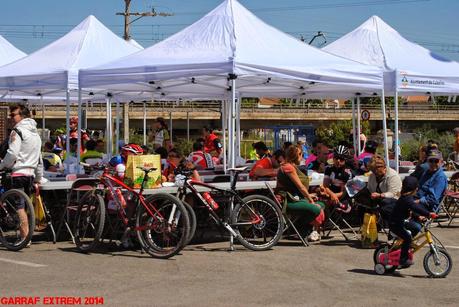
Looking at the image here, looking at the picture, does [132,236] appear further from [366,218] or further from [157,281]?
[366,218]

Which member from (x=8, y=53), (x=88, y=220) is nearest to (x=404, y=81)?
(x=88, y=220)

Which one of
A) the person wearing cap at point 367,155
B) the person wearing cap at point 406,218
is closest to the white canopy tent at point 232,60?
the person wearing cap at point 367,155

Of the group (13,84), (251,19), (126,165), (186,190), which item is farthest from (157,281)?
(13,84)

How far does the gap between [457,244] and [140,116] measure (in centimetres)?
6262

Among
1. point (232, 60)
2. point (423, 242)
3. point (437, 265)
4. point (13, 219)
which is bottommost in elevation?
point (437, 265)

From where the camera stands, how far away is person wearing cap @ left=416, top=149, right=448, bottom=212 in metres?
10.5

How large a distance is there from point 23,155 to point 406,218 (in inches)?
195

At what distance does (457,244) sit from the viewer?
11.4 meters

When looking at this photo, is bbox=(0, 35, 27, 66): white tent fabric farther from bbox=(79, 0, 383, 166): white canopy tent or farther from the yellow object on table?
the yellow object on table

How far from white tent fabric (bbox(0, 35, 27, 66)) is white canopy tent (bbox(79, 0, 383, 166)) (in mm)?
8689

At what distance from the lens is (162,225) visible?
9828 millimetres

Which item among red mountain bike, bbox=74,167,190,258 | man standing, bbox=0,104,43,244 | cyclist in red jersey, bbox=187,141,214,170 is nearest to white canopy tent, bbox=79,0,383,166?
red mountain bike, bbox=74,167,190,258

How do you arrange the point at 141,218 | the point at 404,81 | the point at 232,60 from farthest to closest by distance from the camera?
the point at 404,81 < the point at 232,60 < the point at 141,218

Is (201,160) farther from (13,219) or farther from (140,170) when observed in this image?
(13,219)
